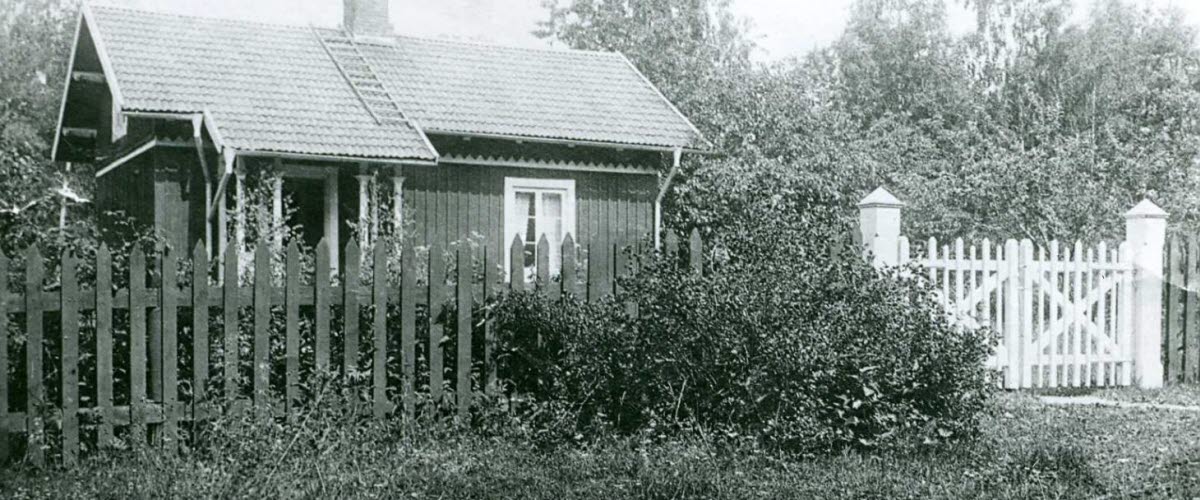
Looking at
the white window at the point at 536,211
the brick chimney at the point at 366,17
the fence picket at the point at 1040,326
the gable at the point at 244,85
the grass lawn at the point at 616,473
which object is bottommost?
the grass lawn at the point at 616,473

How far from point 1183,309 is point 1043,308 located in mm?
1903

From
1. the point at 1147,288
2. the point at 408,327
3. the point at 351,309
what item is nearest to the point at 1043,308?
the point at 1147,288

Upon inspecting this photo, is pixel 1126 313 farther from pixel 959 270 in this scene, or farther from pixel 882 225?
pixel 882 225

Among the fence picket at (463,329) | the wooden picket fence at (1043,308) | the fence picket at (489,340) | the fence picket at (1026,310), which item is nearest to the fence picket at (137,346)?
the fence picket at (463,329)

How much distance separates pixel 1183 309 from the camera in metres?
11.9

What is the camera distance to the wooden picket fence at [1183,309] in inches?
460

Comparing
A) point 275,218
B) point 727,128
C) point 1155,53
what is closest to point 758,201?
point 727,128

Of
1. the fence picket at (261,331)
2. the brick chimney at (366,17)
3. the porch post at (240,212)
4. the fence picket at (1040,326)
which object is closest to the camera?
the fence picket at (261,331)

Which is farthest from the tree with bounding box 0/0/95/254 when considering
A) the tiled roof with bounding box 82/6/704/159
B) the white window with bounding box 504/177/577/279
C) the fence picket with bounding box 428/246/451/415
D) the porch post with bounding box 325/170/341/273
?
the fence picket with bounding box 428/246/451/415

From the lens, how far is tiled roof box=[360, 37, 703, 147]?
17.5 meters

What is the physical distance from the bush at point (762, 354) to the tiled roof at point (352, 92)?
8.50 meters

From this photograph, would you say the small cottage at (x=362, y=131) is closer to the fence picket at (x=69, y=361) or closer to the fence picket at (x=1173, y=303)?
the fence picket at (x=1173, y=303)

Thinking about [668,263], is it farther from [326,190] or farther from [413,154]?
[326,190]

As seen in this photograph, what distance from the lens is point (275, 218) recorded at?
536 inches
